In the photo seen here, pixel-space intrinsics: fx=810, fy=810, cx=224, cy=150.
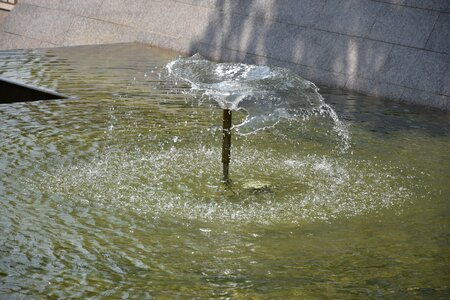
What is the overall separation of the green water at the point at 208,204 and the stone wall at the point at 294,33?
1.18 m

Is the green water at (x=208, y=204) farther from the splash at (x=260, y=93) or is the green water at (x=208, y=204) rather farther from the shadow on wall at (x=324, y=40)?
the shadow on wall at (x=324, y=40)

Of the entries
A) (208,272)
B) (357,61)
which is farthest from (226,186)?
(357,61)

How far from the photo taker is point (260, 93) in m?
9.55

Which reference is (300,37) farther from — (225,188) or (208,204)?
(208,204)

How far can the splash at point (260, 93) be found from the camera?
31.1ft

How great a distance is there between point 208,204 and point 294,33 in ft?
22.1

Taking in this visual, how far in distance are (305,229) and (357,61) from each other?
632cm

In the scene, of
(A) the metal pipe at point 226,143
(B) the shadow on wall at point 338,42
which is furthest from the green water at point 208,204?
(B) the shadow on wall at point 338,42

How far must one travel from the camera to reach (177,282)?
5.48m

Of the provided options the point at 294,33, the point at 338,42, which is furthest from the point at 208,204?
the point at 294,33

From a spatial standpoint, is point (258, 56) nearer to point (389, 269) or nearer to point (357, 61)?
point (357, 61)

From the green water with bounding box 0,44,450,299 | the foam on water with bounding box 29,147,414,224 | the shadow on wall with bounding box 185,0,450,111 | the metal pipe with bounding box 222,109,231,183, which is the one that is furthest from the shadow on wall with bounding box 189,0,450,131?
the metal pipe with bounding box 222,109,231,183

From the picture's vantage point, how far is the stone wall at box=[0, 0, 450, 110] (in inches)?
470

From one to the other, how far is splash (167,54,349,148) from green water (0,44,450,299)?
174 millimetres
